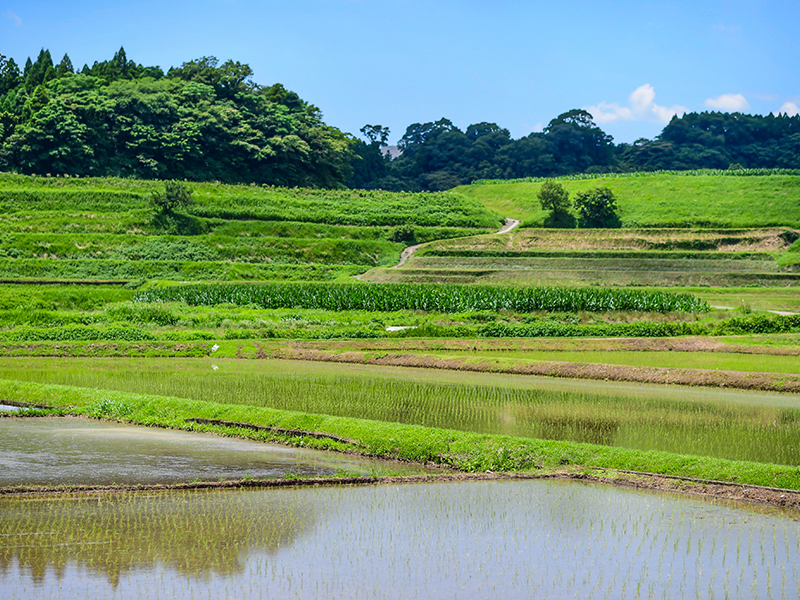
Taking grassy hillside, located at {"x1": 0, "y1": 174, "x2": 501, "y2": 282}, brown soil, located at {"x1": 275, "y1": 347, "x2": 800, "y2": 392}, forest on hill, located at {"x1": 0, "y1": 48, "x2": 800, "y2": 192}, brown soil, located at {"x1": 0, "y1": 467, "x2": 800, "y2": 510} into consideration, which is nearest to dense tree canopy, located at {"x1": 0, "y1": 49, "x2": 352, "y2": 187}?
forest on hill, located at {"x1": 0, "y1": 48, "x2": 800, "y2": 192}

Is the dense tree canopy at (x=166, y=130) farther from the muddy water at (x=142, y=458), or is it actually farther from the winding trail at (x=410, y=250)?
the muddy water at (x=142, y=458)

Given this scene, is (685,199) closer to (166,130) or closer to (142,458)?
(166,130)

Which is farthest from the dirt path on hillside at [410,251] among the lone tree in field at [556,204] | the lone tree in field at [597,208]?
the lone tree in field at [597,208]

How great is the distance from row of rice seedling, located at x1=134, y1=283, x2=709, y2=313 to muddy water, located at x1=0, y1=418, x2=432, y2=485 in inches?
1035

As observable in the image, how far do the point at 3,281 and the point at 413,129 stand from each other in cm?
11679

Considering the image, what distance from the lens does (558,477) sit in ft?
45.7

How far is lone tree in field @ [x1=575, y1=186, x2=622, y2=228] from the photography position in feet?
251

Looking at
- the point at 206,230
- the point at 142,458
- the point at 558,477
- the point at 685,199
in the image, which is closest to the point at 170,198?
the point at 206,230

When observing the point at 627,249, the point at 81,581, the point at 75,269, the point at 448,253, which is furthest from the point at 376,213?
the point at 81,581

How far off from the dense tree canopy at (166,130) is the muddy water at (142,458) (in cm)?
6929

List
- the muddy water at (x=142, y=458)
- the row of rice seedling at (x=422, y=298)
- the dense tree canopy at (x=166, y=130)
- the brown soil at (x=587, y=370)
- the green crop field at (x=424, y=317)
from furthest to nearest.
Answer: the dense tree canopy at (x=166, y=130)
the row of rice seedling at (x=422, y=298)
the brown soil at (x=587, y=370)
the green crop field at (x=424, y=317)
the muddy water at (x=142, y=458)

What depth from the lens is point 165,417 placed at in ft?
60.0

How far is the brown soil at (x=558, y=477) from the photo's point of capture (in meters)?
12.5

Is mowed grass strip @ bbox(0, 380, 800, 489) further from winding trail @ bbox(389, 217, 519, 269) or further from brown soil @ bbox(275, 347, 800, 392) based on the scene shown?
winding trail @ bbox(389, 217, 519, 269)
